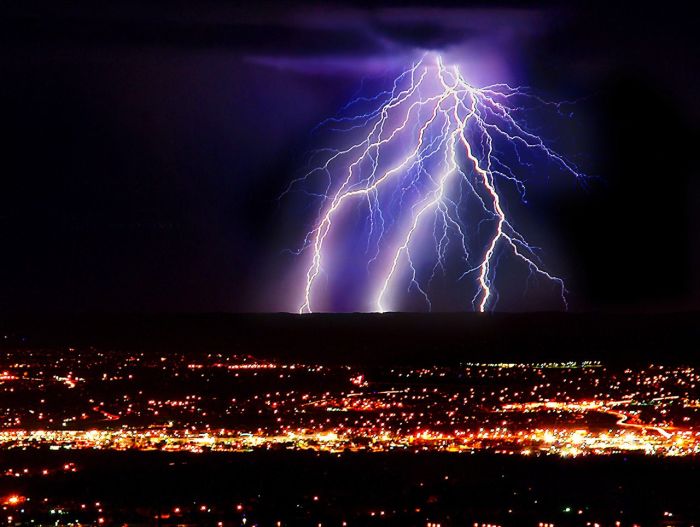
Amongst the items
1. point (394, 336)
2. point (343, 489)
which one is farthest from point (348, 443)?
point (394, 336)

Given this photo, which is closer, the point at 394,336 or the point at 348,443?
the point at 348,443

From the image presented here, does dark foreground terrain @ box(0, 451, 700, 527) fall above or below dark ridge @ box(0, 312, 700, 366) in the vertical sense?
below

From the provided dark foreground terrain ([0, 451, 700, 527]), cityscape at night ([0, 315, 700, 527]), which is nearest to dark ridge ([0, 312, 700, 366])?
cityscape at night ([0, 315, 700, 527])

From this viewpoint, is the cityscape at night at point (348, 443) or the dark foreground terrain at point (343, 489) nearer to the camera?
the dark foreground terrain at point (343, 489)

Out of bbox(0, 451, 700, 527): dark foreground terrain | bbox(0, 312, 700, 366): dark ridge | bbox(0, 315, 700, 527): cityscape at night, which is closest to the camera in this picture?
bbox(0, 451, 700, 527): dark foreground terrain

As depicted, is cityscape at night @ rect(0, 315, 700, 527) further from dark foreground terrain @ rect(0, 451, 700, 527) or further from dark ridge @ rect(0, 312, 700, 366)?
dark ridge @ rect(0, 312, 700, 366)

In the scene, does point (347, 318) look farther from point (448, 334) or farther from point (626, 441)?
point (626, 441)

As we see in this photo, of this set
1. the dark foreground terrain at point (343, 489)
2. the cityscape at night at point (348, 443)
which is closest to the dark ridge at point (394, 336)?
the cityscape at night at point (348, 443)

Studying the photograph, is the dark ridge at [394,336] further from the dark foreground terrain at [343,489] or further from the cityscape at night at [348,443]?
the dark foreground terrain at [343,489]

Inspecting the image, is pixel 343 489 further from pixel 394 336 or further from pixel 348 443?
pixel 394 336
